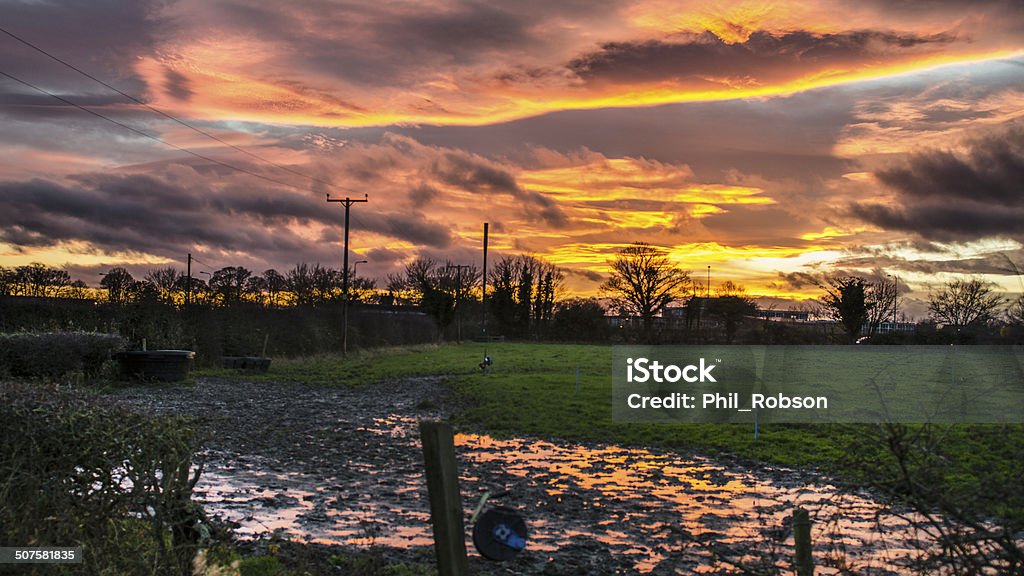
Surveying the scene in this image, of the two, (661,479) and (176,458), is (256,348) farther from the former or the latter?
(176,458)

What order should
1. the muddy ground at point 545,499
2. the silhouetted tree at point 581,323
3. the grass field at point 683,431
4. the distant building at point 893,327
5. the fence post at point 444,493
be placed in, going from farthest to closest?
the silhouetted tree at point 581,323, the distant building at point 893,327, the muddy ground at point 545,499, the fence post at point 444,493, the grass field at point 683,431

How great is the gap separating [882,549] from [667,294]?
223 feet

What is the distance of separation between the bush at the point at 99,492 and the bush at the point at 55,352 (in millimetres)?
21249

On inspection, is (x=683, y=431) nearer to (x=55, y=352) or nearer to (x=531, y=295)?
(x=55, y=352)

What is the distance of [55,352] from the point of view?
2702cm

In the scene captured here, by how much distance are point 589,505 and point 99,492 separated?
7.09 metres

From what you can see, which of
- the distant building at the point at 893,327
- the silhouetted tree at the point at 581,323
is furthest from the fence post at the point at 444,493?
the silhouetted tree at the point at 581,323

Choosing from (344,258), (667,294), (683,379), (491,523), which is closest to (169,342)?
(344,258)

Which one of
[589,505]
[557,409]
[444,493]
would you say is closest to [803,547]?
[444,493]

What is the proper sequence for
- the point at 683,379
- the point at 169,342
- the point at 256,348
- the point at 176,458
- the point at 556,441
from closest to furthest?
the point at 176,458, the point at 556,441, the point at 683,379, the point at 169,342, the point at 256,348

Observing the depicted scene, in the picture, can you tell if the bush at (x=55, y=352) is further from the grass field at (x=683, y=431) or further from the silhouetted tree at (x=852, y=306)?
the silhouetted tree at (x=852, y=306)

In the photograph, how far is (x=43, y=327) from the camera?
30500 millimetres

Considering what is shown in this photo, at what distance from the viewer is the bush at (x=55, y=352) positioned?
84.7 ft

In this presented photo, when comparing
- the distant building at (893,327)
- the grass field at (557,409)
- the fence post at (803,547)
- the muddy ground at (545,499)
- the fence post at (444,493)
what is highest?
the distant building at (893,327)
